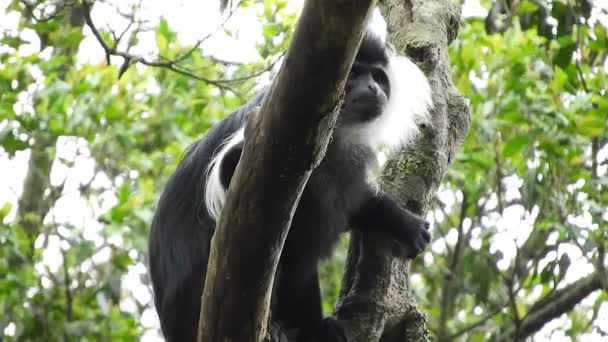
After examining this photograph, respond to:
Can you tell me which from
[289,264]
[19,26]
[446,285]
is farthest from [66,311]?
[289,264]

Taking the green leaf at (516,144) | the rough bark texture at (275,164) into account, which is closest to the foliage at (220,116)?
the green leaf at (516,144)

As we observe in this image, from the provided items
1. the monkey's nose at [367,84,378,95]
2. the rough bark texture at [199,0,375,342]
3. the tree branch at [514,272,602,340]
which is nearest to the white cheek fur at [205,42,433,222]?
the monkey's nose at [367,84,378,95]

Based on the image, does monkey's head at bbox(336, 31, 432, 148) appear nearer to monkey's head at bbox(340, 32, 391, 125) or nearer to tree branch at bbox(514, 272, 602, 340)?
monkey's head at bbox(340, 32, 391, 125)

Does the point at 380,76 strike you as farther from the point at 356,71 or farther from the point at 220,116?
the point at 220,116

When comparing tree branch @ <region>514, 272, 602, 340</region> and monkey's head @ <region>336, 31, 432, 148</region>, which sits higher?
monkey's head @ <region>336, 31, 432, 148</region>

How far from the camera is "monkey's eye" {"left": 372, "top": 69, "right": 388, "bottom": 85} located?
3.18m

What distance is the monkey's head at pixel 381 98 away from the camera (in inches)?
116

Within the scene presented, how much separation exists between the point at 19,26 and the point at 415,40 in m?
2.40

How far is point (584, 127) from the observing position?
12.6 feet

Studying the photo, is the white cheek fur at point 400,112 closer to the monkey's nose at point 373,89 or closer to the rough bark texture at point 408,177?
the rough bark texture at point 408,177

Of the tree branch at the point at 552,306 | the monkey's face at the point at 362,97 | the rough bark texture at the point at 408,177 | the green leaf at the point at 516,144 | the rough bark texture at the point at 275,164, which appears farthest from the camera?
the tree branch at the point at 552,306

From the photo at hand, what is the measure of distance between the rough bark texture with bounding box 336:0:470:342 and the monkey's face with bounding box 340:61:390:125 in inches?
7.3

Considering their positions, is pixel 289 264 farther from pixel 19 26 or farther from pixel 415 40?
pixel 19 26

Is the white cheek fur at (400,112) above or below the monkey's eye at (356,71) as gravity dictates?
below
